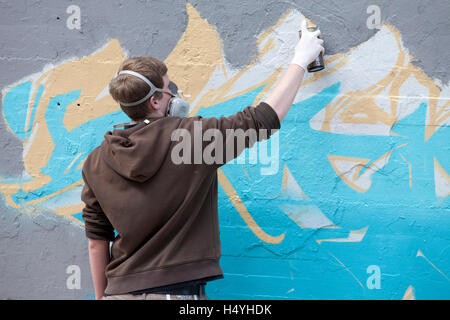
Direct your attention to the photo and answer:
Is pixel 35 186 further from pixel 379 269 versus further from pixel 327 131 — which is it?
pixel 379 269

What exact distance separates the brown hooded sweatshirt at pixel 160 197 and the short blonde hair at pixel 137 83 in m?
0.09

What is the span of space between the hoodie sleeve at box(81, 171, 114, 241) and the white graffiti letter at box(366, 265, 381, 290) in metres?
1.66

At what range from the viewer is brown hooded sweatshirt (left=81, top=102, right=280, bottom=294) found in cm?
167

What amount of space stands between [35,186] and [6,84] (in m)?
0.74

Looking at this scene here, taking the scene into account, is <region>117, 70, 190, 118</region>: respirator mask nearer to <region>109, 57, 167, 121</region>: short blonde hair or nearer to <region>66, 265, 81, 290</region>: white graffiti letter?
<region>109, 57, 167, 121</region>: short blonde hair

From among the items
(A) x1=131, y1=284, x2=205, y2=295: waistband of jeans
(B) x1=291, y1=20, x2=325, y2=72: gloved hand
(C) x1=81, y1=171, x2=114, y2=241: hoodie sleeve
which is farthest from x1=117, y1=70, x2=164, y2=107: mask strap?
(A) x1=131, y1=284, x2=205, y2=295: waistband of jeans

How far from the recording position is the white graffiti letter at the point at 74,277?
8.89ft

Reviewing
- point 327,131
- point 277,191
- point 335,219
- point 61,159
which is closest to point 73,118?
point 61,159

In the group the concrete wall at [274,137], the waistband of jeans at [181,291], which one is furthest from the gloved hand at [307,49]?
the waistband of jeans at [181,291]

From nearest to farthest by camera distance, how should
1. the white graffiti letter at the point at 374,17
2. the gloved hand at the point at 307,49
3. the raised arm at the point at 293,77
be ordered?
the raised arm at the point at 293,77, the gloved hand at the point at 307,49, the white graffiti letter at the point at 374,17

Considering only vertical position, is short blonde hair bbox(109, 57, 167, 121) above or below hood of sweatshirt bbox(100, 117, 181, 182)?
above

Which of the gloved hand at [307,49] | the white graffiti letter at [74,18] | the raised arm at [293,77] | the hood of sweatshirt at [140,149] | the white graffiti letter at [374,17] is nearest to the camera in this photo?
the hood of sweatshirt at [140,149]

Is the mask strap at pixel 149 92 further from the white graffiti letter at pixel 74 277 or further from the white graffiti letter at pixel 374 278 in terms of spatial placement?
the white graffiti letter at pixel 374 278

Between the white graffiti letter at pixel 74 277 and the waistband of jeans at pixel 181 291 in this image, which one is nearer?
the waistband of jeans at pixel 181 291
